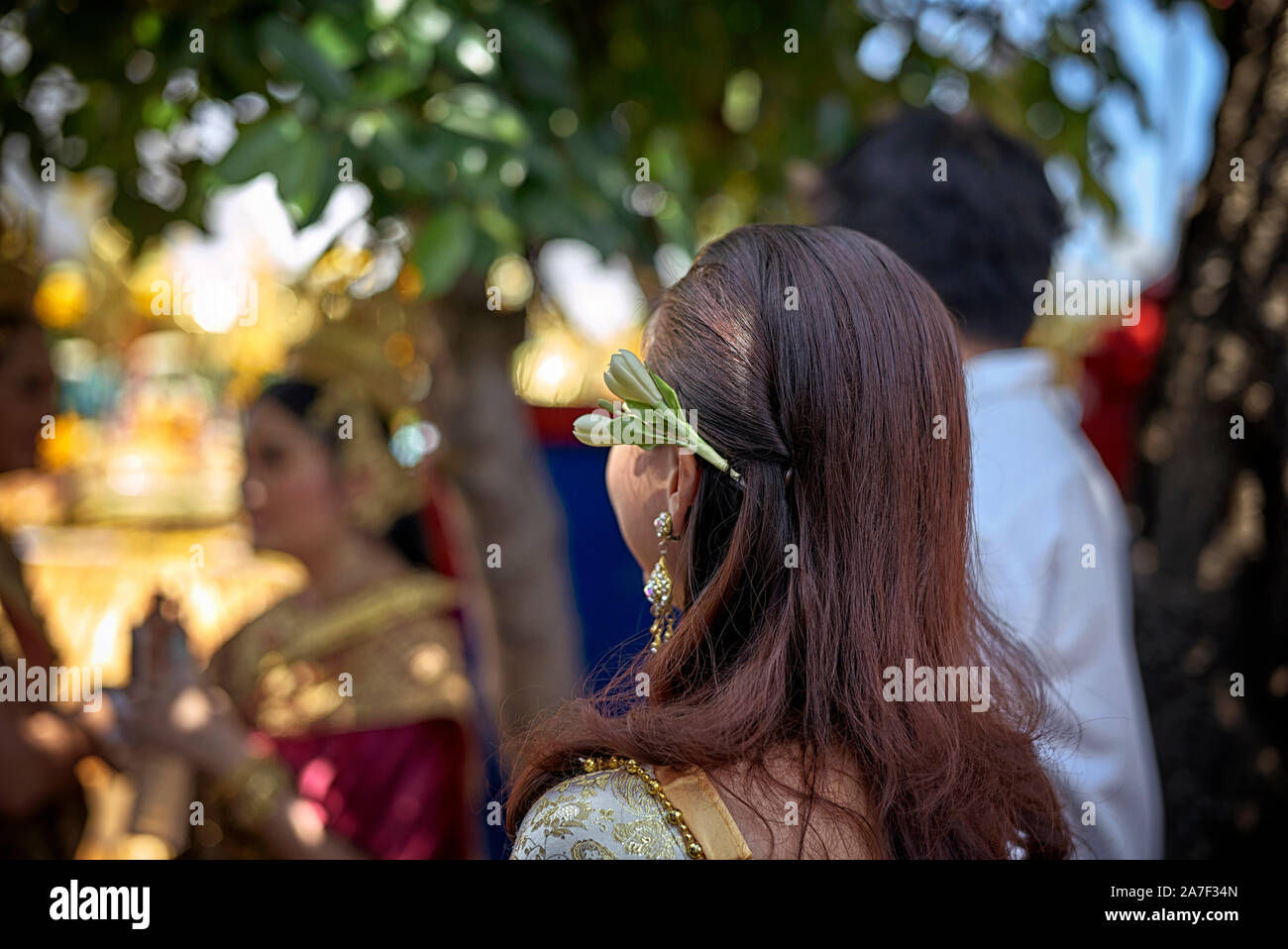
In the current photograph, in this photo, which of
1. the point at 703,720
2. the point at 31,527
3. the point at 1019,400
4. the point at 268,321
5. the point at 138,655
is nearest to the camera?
the point at 703,720

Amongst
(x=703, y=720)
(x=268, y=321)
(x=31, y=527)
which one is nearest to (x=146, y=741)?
(x=703, y=720)

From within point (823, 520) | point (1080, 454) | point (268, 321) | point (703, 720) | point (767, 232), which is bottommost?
point (703, 720)

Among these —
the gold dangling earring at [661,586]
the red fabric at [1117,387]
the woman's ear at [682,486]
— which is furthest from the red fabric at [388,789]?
the red fabric at [1117,387]

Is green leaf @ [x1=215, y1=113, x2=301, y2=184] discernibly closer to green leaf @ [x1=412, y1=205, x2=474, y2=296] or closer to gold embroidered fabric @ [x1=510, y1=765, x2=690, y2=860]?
green leaf @ [x1=412, y1=205, x2=474, y2=296]

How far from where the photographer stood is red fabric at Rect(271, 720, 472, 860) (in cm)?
228

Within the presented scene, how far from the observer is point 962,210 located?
1.89 meters

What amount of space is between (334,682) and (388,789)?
31cm

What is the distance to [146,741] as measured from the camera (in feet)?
7.06

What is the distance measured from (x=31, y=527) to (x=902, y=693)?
8065mm

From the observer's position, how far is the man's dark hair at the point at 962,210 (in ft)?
6.14

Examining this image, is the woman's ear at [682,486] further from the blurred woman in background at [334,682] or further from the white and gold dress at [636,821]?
the blurred woman in background at [334,682]

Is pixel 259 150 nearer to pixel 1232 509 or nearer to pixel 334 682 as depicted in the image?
pixel 334 682
